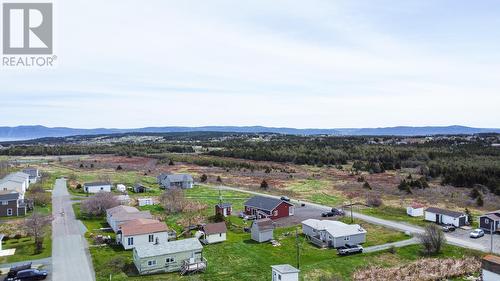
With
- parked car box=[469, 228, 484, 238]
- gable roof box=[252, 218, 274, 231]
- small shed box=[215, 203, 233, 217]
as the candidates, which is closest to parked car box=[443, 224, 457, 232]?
parked car box=[469, 228, 484, 238]

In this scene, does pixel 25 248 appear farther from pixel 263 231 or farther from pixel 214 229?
pixel 263 231

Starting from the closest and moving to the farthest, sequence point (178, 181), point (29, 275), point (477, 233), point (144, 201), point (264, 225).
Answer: point (29, 275) < point (264, 225) < point (477, 233) < point (144, 201) < point (178, 181)

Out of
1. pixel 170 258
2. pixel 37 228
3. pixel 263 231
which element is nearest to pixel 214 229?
pixel 263 231

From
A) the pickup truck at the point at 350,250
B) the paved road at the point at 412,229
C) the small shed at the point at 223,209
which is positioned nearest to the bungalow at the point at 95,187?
the small shed at the point at 223,209

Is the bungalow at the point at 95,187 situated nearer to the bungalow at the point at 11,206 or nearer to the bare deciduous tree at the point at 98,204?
the bungalow at the point at 11,206

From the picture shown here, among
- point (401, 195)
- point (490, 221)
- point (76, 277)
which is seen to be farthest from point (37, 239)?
point (401, 195)

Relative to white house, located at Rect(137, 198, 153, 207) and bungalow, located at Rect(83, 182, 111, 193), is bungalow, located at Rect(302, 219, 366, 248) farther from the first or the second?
bungalow, located at Rect(83, 182, 111, 193)
